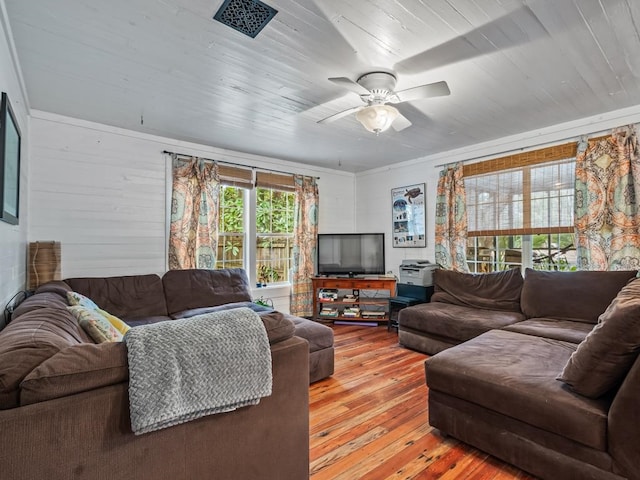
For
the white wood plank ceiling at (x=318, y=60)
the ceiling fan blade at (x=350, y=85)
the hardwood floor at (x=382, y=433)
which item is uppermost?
the white wood plank ceiling at (x=318, y=60)

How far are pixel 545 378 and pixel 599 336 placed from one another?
1.33 feet

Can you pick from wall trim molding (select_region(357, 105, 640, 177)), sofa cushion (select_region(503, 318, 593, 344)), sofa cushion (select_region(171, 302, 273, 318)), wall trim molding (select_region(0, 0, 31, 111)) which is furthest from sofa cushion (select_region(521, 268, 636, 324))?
wall trim molding (select_region(0, 0, 31, 111))

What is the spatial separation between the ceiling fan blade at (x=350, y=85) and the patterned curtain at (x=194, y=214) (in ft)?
7.56

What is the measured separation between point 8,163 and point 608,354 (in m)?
3.33

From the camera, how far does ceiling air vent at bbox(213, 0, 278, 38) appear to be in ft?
5.78

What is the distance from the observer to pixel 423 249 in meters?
4.88

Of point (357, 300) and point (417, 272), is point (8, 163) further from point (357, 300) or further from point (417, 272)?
point (357, 300)

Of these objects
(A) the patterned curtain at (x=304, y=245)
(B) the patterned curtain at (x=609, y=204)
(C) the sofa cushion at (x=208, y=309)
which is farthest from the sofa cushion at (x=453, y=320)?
(A) the patterned curtain at (x=304, y=245)

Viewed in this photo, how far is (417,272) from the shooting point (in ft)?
14.2

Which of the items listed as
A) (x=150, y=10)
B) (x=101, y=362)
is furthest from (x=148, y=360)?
(x=150, y=10)

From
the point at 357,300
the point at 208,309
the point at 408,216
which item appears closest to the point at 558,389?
the point at 208,309

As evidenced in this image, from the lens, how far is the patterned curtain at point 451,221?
4.34 metres

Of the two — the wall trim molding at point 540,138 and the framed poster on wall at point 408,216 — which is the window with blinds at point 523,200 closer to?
the wall trim molding at point 540,138

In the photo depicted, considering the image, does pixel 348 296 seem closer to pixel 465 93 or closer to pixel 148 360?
pixel 465 93
